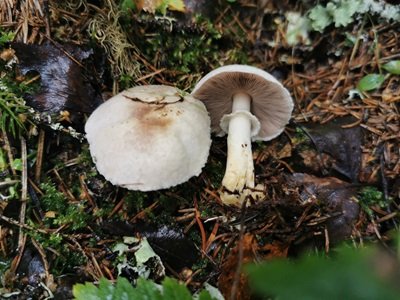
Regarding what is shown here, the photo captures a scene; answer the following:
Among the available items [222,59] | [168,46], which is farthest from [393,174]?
[168,46]

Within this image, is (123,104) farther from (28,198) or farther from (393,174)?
(393,174)

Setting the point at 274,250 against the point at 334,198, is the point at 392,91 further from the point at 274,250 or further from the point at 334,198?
the point at 274,250

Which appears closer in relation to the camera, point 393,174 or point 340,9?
point 393,174

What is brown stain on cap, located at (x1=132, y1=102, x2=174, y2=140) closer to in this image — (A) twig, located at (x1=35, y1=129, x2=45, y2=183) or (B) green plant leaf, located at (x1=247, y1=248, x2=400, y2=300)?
(A) twig, located at (x1=35, y1=129, x2=45, y2=183)

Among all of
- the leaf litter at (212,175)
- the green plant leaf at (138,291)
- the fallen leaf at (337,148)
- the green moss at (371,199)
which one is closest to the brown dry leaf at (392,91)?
the leaf litter at (212,175)

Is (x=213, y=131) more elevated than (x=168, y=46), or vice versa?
(x=168, y=46)

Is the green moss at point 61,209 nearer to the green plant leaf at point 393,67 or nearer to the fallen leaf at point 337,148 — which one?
the fallen leaf at point 337,148

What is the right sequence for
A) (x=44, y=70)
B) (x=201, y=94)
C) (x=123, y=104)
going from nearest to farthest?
(x=123, y=104) → (x=44, y=70) → (x=201, y=94)

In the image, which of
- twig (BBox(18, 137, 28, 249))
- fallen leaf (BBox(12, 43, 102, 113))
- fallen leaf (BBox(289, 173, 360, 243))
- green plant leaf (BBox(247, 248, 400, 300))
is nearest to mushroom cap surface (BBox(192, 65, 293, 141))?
fallen leaf (BBox(289, 173, 360, 243))
